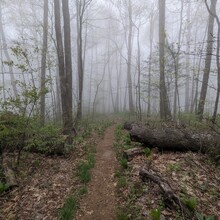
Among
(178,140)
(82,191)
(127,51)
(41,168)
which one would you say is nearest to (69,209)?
(82,191)

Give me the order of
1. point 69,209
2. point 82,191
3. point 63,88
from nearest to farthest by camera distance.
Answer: point 69,209, point 82,191, point 63,88

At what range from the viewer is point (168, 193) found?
4.05 m

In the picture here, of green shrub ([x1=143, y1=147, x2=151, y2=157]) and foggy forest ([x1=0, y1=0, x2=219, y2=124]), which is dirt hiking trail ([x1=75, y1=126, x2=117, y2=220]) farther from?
foggy forest ([x1=0, y1=0, x2=219, y2=124])

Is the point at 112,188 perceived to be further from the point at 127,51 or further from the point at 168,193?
the point at 127,51

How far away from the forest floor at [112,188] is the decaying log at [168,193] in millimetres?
118

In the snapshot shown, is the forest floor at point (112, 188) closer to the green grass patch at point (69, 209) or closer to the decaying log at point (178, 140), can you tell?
the green grass patch at point (69, 209)

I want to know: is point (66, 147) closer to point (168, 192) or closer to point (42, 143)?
point (42, 143)

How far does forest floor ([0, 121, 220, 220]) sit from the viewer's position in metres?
4.18

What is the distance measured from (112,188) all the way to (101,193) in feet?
0.97

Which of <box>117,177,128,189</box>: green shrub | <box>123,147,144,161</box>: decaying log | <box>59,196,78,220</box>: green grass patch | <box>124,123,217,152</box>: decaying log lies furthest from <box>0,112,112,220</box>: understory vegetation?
<box>124,123,217,152</box>: decaying log

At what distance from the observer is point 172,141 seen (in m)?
6.39

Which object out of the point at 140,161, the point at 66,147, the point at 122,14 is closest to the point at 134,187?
the point at 140,161

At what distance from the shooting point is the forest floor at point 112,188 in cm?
418

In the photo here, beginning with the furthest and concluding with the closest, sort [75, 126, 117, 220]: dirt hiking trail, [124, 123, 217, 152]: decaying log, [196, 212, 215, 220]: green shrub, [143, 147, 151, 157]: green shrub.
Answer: [124, 123, 217, 152]: decaying log
[143, 147, 151, 157]: green shrub
[75, 126, 117, 220]: dirt hiking trail
[196, 212, 215, 220]: green shrub
